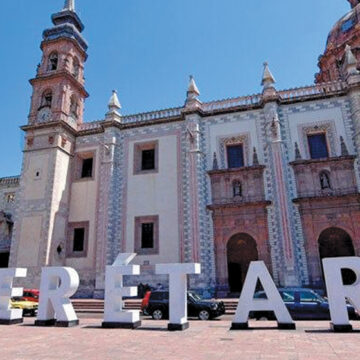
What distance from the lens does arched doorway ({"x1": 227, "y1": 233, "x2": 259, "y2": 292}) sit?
22.5 metres

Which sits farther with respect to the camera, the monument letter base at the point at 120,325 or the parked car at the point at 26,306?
the parked car at the point at 26,306

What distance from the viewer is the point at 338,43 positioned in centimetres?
3031

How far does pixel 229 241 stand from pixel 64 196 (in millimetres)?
12010

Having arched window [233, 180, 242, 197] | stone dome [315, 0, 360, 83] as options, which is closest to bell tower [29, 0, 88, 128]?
arched window [233, 180, 242, 197]

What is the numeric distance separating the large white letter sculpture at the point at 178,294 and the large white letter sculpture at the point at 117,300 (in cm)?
123

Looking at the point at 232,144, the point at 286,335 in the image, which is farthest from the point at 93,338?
the point at 232,144

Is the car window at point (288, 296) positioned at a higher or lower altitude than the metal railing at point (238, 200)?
lower

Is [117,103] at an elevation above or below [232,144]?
above

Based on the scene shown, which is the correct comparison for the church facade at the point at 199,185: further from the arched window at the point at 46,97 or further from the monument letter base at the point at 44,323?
the monument letter base at the point at 44,323

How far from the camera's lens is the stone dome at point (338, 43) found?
28953 mm

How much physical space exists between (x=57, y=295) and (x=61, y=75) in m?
19.3

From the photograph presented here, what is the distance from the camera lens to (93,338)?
8.78 meters

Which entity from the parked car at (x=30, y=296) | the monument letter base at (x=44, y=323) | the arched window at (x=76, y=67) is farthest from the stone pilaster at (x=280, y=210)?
the arched window at (x=76, y=67)

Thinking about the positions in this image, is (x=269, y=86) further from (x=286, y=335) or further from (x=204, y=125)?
(x=286, y=335)
